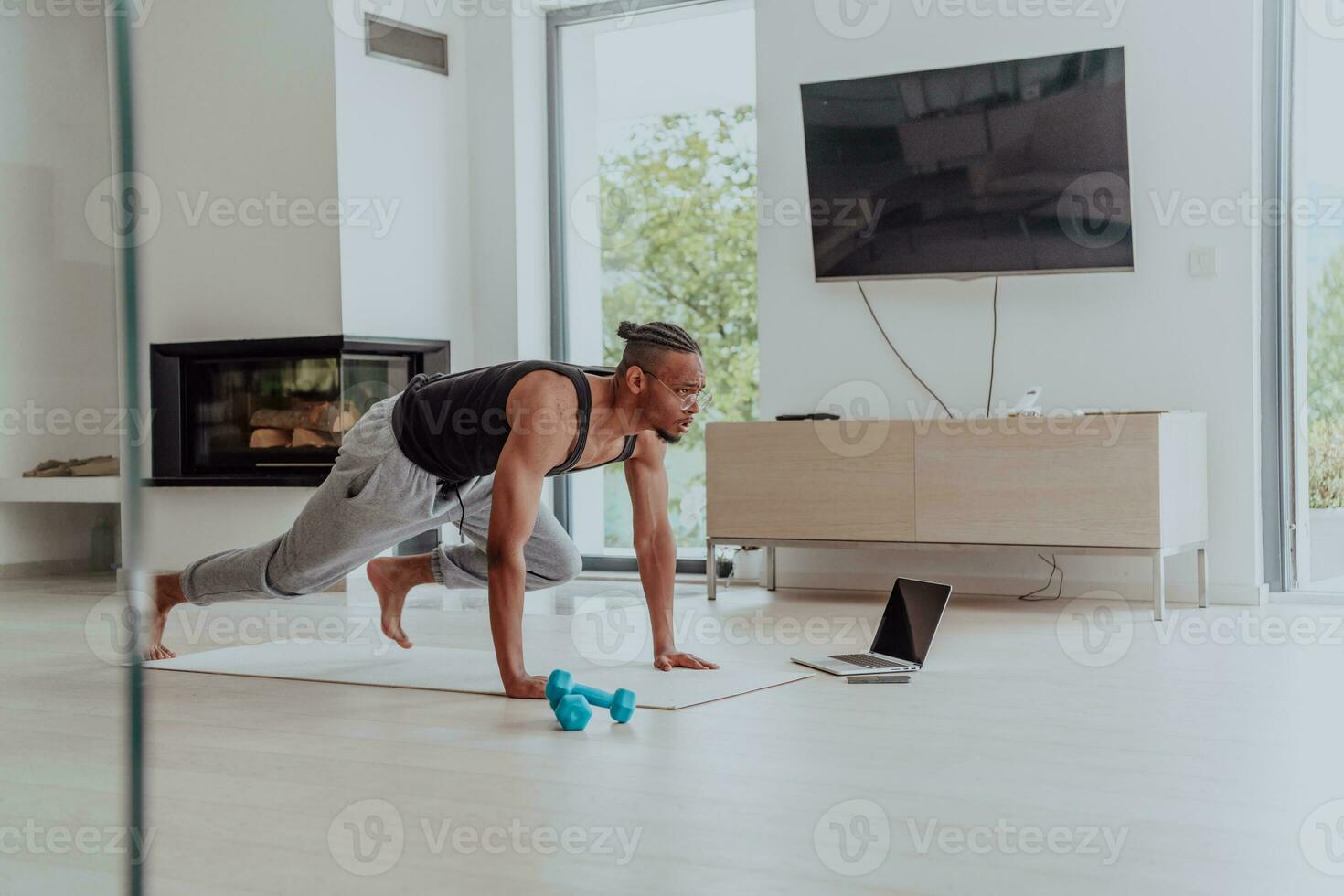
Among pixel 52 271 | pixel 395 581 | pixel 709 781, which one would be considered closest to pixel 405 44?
pixel 395 581

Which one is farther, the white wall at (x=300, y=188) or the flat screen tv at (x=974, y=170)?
the white wall at (x=300, y=188)

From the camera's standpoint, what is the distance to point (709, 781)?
2109 mm

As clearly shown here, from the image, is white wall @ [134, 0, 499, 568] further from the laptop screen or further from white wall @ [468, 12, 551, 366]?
the laptop screen

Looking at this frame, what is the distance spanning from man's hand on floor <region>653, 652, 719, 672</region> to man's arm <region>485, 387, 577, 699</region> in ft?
1.38

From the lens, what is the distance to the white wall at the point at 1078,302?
448 cm

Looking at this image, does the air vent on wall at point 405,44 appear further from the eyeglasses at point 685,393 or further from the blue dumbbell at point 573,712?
the blue dumbbell at point 573,712

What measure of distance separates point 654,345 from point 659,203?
3141 mm

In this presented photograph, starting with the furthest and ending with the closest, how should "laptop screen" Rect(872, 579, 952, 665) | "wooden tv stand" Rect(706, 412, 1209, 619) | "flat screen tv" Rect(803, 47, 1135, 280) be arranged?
"flat screen tv" Rect(803, 47, 1135, 280), "wooden tv stand" Rect(706, 412, 1209, 619), "laptop screen" Rect(872, 579, 952, 665)

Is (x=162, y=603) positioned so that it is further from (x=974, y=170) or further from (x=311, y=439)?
(x=974, y=170)

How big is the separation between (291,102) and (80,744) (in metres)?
4.67

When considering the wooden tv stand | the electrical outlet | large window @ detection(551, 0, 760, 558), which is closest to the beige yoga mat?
the wooden tv stand

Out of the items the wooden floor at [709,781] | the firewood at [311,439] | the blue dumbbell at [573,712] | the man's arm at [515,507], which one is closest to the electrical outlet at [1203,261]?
the wooden floor at [709,781]

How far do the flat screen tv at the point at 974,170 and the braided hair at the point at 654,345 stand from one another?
2098 millimetres

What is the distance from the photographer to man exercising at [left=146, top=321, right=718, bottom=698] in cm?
275
